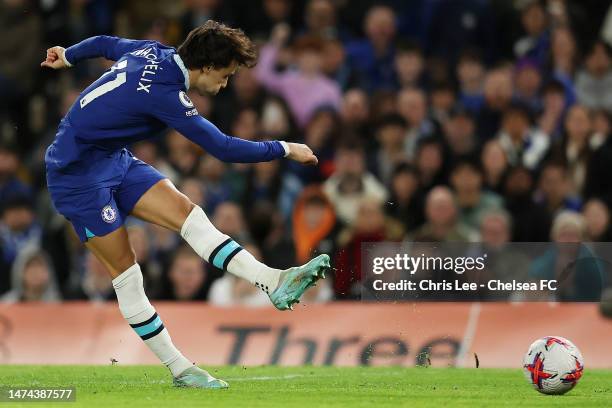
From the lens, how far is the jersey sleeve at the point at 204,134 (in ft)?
28.8

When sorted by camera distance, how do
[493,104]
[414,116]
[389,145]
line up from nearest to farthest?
[389,145] → [414,116] → [493,104]

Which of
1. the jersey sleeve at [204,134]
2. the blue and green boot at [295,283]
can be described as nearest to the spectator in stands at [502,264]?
the blue and green boot at [295,283]

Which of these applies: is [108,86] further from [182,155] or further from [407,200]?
[182,155]

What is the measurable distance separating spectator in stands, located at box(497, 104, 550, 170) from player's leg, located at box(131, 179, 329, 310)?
637 centimetres

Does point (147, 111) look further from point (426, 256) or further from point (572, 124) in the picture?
point (572, 124)

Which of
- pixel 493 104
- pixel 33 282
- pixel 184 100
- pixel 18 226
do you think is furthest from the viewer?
pixel 493 104

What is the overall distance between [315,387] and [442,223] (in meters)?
4.31

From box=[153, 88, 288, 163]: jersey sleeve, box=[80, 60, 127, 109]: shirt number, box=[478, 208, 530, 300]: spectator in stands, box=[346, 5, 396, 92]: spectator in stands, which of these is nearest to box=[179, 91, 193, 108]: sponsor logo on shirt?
box=[153, 88, 288, 163]: jersey sleeve

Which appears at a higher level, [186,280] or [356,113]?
[356,113]

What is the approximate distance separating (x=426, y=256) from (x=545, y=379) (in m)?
3.00

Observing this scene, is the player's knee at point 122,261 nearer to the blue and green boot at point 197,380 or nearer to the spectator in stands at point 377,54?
the blue and green boot at point 197,380

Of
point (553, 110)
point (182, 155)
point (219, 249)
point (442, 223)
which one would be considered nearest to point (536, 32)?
point (553, 110)

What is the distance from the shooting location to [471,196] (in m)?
14.2

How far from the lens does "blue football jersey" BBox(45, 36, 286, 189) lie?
29.0 ft
